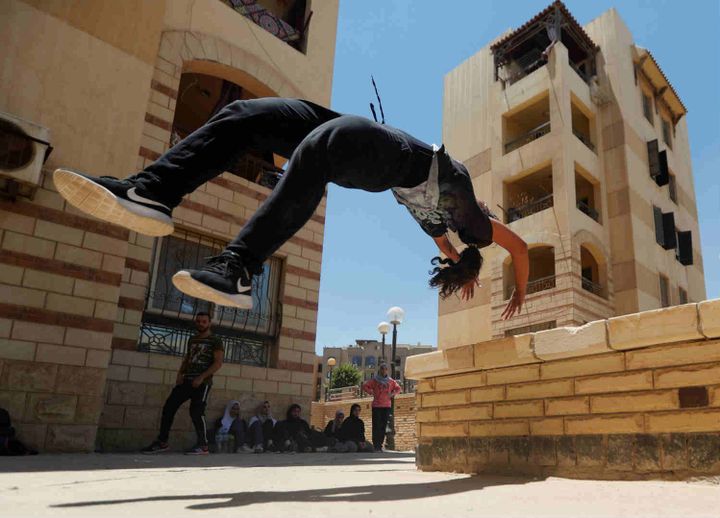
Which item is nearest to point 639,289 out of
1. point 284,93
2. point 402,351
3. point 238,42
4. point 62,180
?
point 284,93

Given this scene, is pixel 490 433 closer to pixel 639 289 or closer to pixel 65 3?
pixel 65 3

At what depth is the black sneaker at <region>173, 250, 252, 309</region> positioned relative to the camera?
7.32 feet

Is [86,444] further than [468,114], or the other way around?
[468,114]

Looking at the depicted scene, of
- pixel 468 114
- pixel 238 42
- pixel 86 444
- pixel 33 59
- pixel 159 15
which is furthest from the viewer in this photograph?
pixel 468 114

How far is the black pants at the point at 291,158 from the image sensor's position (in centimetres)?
243

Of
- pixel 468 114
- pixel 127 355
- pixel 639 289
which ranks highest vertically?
pixel 468 114

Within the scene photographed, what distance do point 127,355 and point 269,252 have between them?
599 centimetres

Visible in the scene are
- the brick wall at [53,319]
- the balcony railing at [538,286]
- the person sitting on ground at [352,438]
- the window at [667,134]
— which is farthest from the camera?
the window at [667,134]

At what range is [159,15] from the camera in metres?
8.69

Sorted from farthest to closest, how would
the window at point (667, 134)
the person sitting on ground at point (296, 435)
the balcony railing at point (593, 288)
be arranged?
the window at point (667, 134)
the balcony railing at point (593, 288)
the person sitting on ground at point (296, 435)

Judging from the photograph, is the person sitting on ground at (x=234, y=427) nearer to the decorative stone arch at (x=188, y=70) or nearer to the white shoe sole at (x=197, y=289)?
the decorative stone arch at (x=188, y=70)

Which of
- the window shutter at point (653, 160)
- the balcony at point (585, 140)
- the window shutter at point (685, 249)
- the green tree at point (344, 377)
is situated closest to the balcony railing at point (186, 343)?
the balcony at point (585, 140)

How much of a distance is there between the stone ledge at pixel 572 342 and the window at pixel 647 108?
69.7ft

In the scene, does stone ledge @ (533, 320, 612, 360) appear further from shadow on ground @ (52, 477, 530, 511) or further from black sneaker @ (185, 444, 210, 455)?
black sneaker @ (185, 444, 210, 455)
